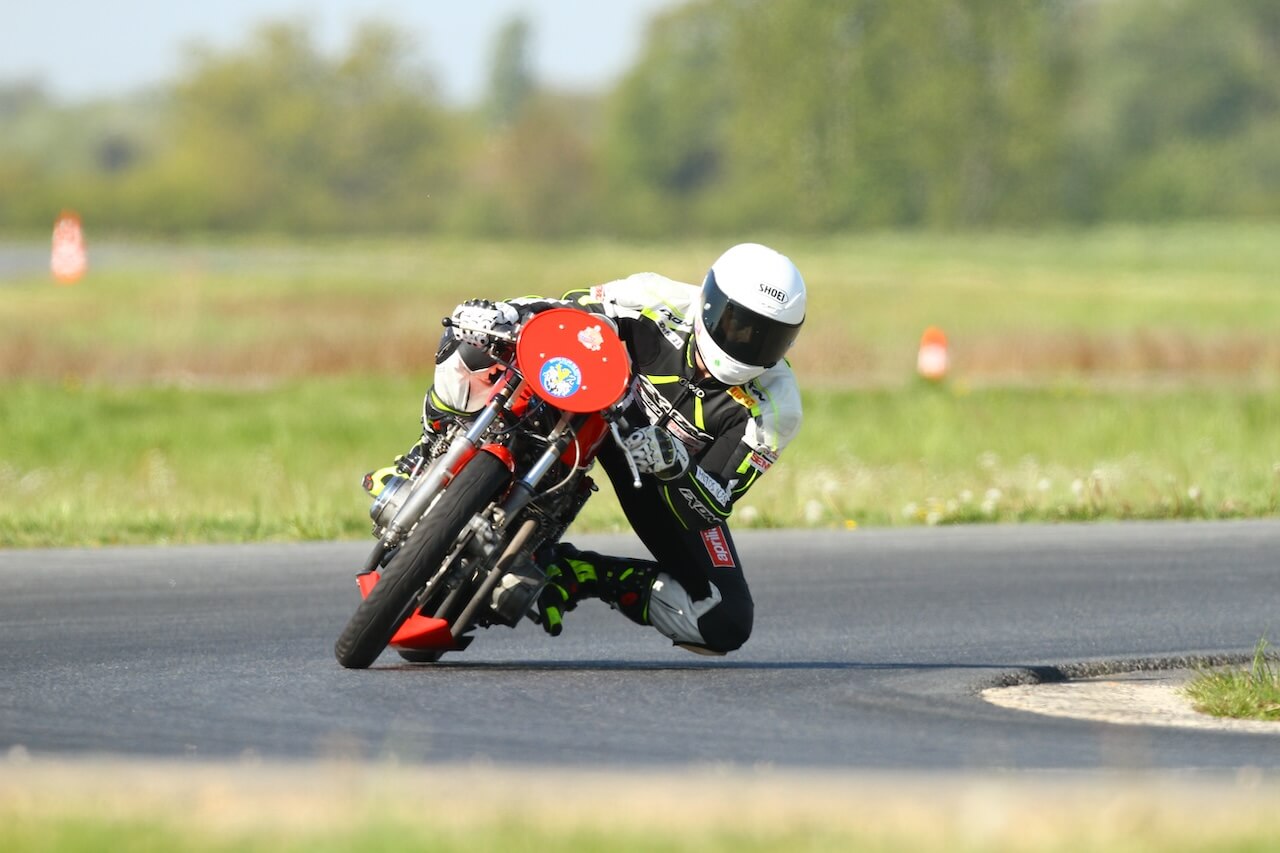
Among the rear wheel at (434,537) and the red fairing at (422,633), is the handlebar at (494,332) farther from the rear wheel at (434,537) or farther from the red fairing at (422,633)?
the red fairing at (422,633)

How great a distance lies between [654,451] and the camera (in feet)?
23.3

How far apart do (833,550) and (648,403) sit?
4176mm

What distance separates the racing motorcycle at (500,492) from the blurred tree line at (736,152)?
65.3 meters

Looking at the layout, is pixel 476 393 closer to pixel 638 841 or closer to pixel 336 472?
pixel 638 841

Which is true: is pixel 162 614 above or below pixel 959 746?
below

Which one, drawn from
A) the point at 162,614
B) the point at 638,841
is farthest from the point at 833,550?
the point at 638,841

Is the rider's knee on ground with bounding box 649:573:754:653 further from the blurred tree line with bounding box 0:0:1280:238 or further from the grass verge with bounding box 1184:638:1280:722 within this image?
the blurred tree line with bounding box 0:0:1280:238

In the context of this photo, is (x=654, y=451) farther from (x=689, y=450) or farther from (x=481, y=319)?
(x=481, y=319)

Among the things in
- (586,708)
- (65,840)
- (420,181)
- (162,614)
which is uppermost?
(65,840)

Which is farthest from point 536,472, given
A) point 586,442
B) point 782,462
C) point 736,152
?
point 736,152

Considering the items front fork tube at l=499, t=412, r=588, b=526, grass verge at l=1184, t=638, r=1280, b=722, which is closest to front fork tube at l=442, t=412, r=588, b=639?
front fork tube at l=499, t=412, r=588, b=526

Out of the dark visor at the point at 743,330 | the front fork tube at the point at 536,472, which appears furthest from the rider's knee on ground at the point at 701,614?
the front fork tube at the point at 536,472

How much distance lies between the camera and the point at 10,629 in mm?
8422

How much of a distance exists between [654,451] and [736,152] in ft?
264
